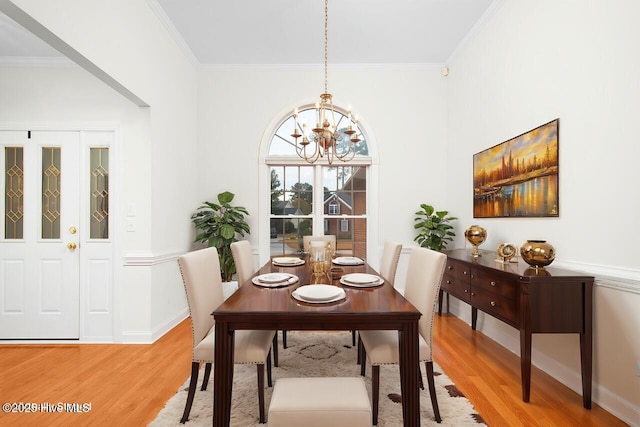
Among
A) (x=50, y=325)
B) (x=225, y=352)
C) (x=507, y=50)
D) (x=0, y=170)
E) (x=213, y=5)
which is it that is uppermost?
(x=213, y=5)

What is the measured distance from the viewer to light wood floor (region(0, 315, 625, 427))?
1.96 m

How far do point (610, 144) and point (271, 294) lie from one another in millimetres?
2343

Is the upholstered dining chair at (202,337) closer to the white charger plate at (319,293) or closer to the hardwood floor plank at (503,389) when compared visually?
the white charger plate at (319,293)

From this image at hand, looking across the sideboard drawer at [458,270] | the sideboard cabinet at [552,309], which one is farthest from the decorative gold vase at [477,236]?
the sideboard cabinet at [552,309]

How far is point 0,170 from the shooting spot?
329 centimetres

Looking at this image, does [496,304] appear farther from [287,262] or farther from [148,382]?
[148,382]

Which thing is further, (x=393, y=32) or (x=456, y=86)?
(x=456, y=86)

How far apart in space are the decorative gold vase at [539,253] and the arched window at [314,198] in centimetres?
262

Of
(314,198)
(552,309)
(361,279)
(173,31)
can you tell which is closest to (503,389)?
(552,309)

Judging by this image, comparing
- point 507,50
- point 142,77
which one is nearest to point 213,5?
point 142,77

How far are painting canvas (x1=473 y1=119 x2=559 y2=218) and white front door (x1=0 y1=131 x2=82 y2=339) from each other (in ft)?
14.1

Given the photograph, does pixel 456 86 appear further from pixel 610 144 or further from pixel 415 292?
pixel 415 292

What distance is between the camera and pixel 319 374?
8.00ft

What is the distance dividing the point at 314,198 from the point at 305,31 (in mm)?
2181
